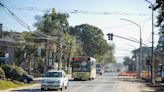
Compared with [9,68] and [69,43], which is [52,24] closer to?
[69,43]

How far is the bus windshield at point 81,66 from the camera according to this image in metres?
60.9

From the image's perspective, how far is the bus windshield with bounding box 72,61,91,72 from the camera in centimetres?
6091

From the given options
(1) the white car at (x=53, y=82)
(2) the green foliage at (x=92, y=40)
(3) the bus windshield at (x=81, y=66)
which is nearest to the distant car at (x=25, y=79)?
(3) the bus windshield at (x=81, y=66)

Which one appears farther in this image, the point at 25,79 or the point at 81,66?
the point at 81,66

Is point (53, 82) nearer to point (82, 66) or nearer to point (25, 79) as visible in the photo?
point (25, 79)

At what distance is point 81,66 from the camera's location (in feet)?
201

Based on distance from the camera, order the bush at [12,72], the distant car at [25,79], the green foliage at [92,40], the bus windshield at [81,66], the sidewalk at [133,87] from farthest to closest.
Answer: the green foliage at [92,40], the bus windshield at [81,66], the distant car at [25,79], the bush at [12,72], the sidewalk at [133,87]

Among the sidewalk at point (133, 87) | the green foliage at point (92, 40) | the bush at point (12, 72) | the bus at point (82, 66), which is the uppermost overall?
the green foliage at point (92, 40)

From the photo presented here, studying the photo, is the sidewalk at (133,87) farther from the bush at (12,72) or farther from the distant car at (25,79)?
the bush at (12,72)

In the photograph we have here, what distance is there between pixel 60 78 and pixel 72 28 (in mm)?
121622

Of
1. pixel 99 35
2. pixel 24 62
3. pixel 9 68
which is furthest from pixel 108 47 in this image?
pixel 9 68

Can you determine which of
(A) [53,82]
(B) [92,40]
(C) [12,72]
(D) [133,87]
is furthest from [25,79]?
(B) [92,40]

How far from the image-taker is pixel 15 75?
52531mm

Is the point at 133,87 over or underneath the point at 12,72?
underneath
